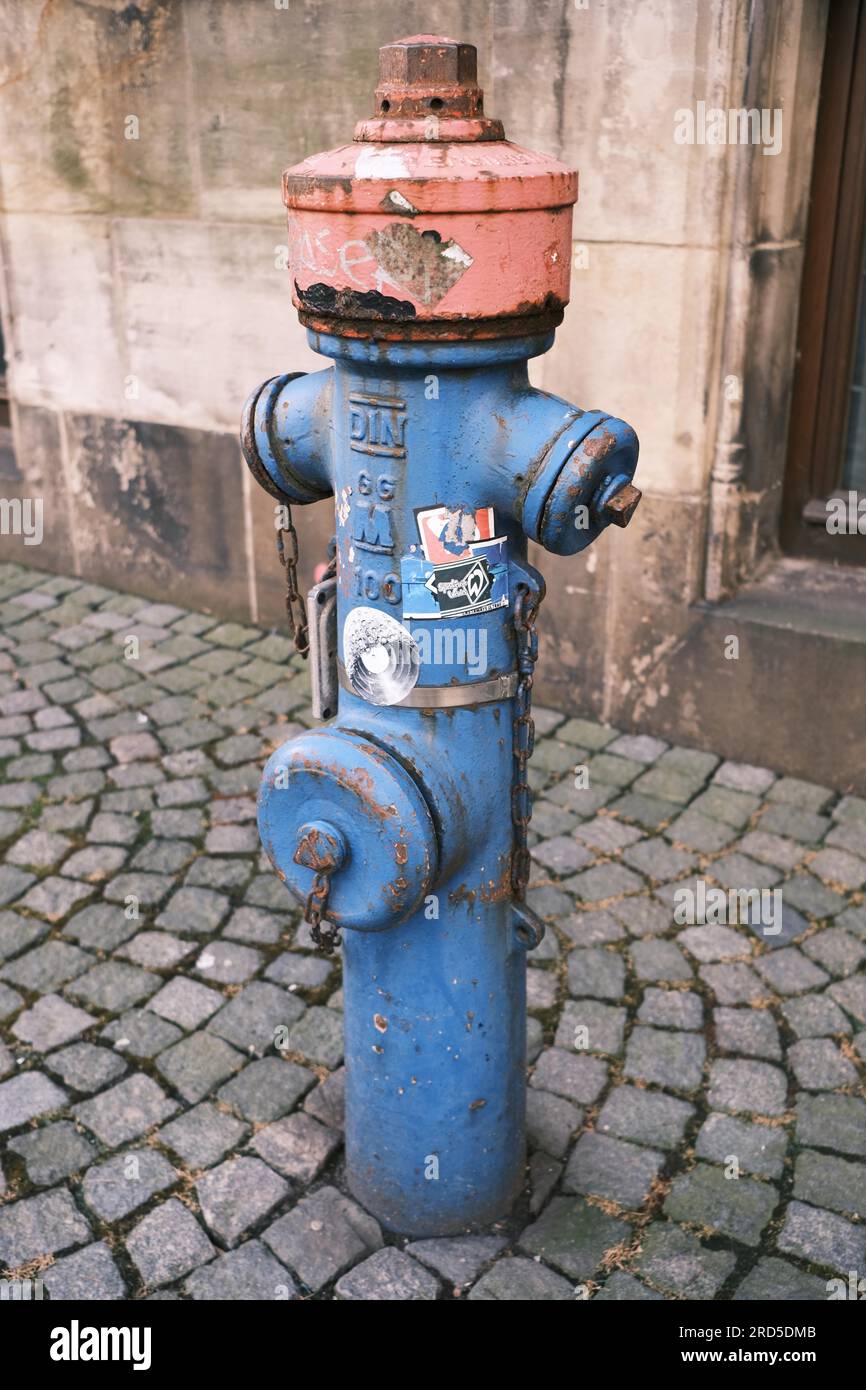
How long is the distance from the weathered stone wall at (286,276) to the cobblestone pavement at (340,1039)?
2.64ft

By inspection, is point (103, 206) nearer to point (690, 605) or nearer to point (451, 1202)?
point (690, 605)

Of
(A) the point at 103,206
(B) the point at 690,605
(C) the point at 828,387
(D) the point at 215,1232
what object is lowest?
(D) the point at 215,1232

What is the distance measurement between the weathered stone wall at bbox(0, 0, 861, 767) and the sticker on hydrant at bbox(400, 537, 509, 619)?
8.75 ft

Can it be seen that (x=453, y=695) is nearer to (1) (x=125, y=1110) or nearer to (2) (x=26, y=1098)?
(1) (x=125, y=1110)

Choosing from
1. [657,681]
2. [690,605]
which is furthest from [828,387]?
[657,681]

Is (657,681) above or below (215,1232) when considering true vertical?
above

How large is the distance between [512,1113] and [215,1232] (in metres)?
0.77

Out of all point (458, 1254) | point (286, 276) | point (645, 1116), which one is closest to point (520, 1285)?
point (458, 1254)

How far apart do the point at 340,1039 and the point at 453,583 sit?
1.74m

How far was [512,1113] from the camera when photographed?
3.11 meters

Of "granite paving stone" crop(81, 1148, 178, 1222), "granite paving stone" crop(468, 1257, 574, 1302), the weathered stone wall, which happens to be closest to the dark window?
the weathered stone wall

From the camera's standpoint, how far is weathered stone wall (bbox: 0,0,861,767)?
4816 mm

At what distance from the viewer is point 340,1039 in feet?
12.5

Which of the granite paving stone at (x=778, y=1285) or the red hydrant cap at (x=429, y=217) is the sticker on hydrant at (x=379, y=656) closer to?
the red hydrant cap at (x=429, y=217)
